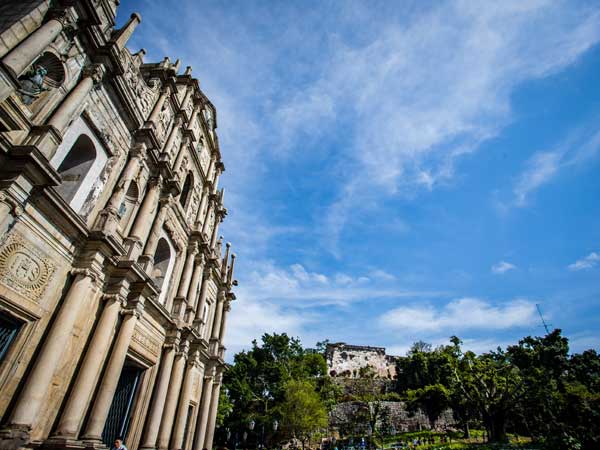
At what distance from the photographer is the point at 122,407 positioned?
411 inches

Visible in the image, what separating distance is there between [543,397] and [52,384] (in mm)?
32465

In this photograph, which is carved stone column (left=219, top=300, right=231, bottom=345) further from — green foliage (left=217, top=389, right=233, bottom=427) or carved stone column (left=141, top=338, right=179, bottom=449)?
green foliage (left=217, top=389, right=233, bottom=427)

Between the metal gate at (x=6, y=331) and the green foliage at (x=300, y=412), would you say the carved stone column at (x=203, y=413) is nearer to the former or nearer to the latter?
the metal gate at (x=6, y=331)

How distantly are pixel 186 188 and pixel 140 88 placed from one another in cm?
528

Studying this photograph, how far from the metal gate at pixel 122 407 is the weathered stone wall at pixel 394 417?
30366 millimetres

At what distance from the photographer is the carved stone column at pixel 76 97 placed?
7.73 meters

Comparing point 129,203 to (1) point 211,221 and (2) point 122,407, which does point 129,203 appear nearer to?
(2) point 122,407

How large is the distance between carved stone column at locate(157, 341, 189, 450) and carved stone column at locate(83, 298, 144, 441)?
3673 mm

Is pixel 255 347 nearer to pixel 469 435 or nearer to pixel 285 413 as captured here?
pixel 285 413

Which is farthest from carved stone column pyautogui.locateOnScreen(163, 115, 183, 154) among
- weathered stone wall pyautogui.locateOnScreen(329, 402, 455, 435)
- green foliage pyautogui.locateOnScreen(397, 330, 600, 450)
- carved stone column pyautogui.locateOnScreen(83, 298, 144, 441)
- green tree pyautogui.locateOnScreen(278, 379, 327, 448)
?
weathered stone wall pyautogui.locateOnScreen(329, 402, 455, 435)

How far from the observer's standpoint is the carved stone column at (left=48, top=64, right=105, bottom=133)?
305 inches

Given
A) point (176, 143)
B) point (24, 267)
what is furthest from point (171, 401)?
point (176, 143)

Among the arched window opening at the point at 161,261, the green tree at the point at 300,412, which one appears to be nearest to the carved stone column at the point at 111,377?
the arched window opening at the point at 161,261

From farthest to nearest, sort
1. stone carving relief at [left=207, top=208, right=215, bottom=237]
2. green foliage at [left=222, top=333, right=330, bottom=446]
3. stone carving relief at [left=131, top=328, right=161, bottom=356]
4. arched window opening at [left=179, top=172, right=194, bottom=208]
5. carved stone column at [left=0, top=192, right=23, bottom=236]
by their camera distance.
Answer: green foliage at [left=222, top=333, right=330, bottom=446], stone carving relief at [left=207, top=208, right=215, bottom=237], arched window opening at [left=179, top=172, right=194, bottom=208], stone carving relief at [left=131, top=328, right=161, bottom=356], carved stone column at [left=0, top=192, right=23, bottom=236]
